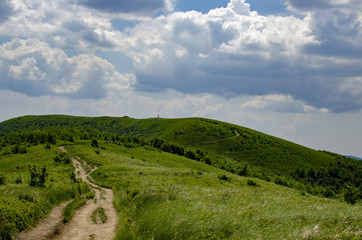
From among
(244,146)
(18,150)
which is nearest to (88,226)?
(18,150)

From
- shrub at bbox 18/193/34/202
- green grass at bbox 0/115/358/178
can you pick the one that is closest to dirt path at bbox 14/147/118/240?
shrub at bbox 18/193/34/202

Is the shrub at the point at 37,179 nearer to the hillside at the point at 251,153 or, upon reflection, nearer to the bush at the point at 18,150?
the bush at the point at 18,150

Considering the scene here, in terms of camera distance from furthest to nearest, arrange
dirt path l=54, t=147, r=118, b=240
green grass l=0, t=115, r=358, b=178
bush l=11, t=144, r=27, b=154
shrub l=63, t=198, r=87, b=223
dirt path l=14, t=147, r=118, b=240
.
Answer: green grass l=0, t=115, r=358, b=178, bush l=11, t=144, r=27, b=154, shrub l=63, t=198, r=87, b=223, dirt path l=54, t=147, r=118, b=240, dirt path l=14, t=147, r=118, b=240

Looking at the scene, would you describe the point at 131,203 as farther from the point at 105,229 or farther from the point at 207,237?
the point at 207,237

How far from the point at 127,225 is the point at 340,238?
35.3 feet

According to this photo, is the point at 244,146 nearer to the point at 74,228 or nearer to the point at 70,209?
the point at 70,209

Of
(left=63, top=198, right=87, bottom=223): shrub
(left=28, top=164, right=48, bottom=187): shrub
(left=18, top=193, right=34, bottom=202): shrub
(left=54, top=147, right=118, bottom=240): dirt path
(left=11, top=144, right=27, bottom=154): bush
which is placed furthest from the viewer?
(left=11, top=144, right=27, bottom=154): bush

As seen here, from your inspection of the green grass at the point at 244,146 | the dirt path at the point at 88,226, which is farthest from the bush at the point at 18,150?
the green grass at the point at 244,146

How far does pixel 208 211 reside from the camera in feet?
42.3

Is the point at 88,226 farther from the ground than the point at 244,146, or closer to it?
closer to it

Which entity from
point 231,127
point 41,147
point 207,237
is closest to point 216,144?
point 231,127

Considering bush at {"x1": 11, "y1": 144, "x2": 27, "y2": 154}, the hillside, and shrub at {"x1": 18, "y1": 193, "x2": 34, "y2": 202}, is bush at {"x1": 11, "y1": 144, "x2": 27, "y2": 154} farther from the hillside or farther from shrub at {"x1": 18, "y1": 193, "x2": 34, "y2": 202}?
shrub at {"x1": 18, "y1": 193, "x2": 34, "y2": 202}

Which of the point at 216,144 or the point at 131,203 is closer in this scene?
the point at 131,203

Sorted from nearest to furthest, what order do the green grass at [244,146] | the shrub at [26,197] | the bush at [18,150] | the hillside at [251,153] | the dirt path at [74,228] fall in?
1. the dirt path at [74,228]
2. the shrub at [26,197]
3. the bush at [18,150]
4. the hillside at [251,153]
5. the green grass at [244,146]
